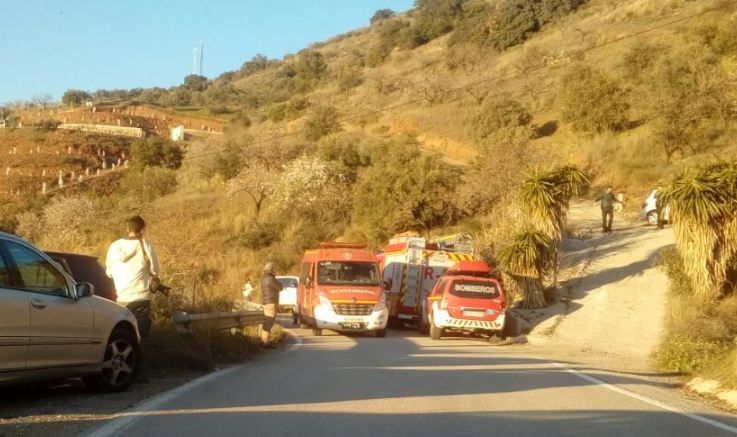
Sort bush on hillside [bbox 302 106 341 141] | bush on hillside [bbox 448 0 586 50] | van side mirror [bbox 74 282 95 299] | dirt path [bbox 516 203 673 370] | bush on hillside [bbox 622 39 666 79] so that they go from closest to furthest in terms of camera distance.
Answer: van side mirror [bbox 74 282 95 299] → dirt path [bbox 516 203 673 370] → bush on hillside [bbox 622 39 666 79] → bush on hillside [bbox 302 106 341 141] → bush on hillside [bbox 448 0 586 50]

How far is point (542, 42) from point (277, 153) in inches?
1327

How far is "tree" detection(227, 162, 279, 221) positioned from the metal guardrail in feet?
111

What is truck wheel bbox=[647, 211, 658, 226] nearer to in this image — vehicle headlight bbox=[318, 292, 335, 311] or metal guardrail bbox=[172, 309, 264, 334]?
vehicle headlight bbox=[318, 292, 335, 311]

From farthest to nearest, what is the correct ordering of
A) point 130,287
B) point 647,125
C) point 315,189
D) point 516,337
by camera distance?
point 315,189
point 647,125
point 516,337
point 130,287

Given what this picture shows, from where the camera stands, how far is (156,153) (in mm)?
60188

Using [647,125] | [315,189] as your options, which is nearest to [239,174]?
[315,189]

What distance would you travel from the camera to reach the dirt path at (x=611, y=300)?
68.6 ft

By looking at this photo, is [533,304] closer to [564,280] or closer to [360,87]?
[564,280]

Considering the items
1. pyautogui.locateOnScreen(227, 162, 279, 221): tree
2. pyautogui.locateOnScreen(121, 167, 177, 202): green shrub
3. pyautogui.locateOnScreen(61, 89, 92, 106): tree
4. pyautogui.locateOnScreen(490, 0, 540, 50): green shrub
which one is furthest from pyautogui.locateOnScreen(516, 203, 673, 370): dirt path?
pyautogui.locateOnScreen(61, 89, 92, 106): tree

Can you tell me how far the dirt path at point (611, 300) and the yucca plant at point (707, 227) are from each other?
5.93 feet

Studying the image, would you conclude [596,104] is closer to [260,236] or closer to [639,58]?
[639,58]

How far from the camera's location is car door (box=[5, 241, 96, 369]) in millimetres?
8727

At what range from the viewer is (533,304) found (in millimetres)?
25906

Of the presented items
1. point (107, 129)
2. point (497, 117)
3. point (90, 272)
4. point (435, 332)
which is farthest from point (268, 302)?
point (107, 129)
